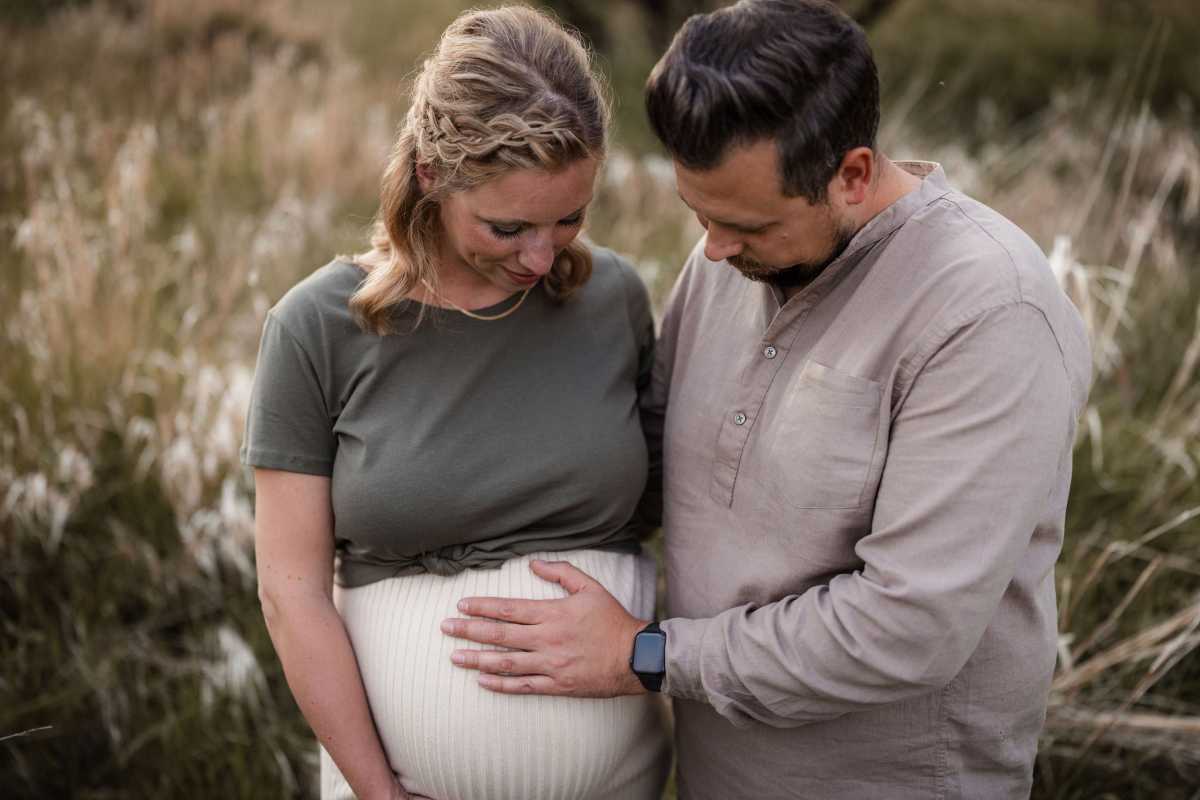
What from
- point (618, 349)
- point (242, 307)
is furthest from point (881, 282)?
point (242, 307)

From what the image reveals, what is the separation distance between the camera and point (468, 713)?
6.75 ft

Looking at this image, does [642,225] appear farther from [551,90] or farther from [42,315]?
[551,90]

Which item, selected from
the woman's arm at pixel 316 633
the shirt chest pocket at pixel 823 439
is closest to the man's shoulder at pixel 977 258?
the shirt chest pocket at pixel 823 439

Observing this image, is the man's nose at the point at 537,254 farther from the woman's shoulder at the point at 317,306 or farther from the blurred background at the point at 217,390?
the blurred background at the point at 217,390

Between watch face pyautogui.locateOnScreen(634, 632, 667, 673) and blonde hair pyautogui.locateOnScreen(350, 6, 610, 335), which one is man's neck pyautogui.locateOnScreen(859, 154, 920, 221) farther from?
watch face pyautogui.locateOnScreen(634, 632, 667, 673)

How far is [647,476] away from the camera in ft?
7.53

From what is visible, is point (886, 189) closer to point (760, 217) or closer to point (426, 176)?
point (760, 217)

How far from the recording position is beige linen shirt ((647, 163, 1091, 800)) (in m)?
1.64

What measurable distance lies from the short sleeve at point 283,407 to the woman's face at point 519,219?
0.39 m

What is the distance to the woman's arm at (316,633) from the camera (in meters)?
2.07

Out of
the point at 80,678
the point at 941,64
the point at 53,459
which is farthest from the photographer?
the point at 941,64

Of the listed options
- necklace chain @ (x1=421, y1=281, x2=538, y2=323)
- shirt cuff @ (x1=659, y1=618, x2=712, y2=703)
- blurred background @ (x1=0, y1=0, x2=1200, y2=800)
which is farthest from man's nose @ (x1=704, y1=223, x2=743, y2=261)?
blurred background @ (x1=0, y1=0, x2=1200, y2=800)

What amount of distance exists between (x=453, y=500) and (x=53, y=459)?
2075 mm

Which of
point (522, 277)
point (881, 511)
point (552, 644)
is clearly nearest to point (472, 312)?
point (522, 277)
